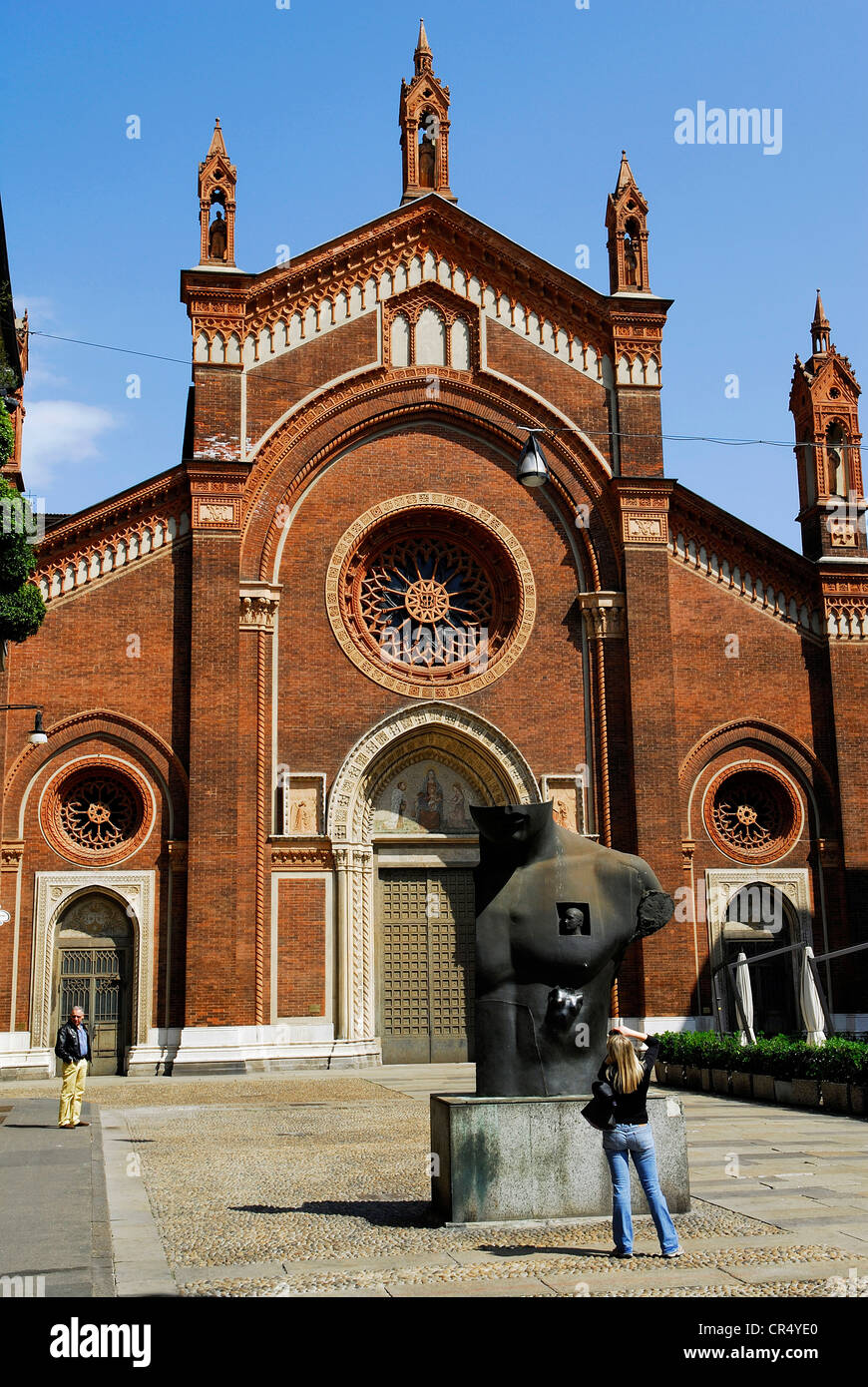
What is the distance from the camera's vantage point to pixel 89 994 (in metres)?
27.4

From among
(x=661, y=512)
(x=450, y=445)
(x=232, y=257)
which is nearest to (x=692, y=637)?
(x=661, y=512)

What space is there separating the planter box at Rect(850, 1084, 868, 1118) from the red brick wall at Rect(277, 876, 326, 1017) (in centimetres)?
1157

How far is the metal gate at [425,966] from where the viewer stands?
28.6 m

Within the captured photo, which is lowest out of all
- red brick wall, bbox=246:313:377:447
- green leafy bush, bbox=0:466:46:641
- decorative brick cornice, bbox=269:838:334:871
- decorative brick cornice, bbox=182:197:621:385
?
decorative brick cornice, bbox=269:838:334:871

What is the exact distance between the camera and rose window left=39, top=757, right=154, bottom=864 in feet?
90.5

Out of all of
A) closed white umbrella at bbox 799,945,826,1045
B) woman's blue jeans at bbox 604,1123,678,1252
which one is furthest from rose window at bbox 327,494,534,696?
woman's blue jeans at bbox 604,1123,678,1252

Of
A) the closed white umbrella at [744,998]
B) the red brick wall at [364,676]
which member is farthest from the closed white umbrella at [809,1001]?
the red brick wall at [364,676]

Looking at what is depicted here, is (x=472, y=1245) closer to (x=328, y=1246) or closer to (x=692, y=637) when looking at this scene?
(x=328, y=1246)

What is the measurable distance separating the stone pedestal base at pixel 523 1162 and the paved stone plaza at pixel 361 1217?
158 mm

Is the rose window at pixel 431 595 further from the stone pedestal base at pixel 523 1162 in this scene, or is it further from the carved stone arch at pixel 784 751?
the stone pedestal base at pixel 523 1162

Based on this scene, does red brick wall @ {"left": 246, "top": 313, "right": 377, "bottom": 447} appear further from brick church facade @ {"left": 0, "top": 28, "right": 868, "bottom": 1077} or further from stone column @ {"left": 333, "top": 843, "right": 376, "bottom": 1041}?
stone column @ {"left": 333, "top": 843, "right": 376, "bottom": 1041}

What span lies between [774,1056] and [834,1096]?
1.86m

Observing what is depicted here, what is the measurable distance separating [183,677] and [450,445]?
312 inches

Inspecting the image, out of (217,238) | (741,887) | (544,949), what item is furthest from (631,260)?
(544,949)
